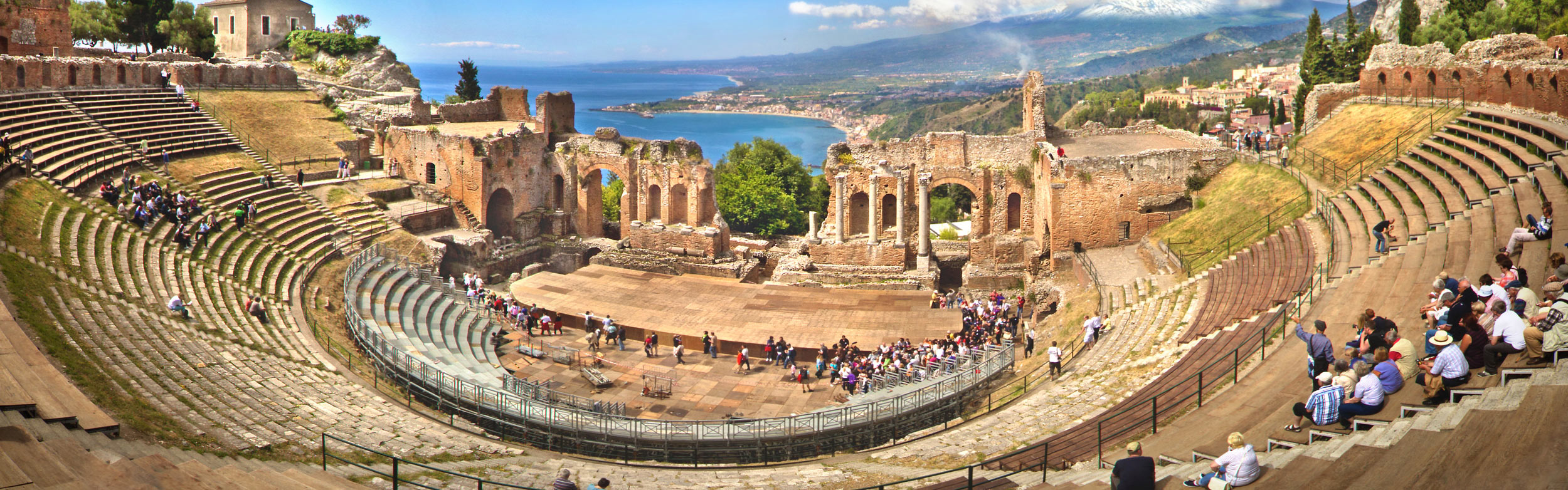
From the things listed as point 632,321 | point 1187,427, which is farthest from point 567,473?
point 632,321

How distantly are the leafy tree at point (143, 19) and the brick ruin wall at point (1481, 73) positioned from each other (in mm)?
50643

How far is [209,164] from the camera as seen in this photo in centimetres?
3284

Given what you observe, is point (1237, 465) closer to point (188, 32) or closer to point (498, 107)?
point (498, 107)

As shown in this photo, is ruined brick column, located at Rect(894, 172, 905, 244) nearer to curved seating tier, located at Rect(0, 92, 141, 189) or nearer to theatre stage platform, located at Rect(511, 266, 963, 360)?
theatre stage platform, located at Rect(511, 266, 963, 360)

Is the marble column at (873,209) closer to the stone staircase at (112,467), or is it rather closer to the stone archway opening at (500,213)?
the stone archway opening at (500,213)

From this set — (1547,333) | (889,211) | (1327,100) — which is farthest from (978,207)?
(1547,333)

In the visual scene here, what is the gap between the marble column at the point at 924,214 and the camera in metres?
36.3

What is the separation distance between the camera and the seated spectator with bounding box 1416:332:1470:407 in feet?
39.6

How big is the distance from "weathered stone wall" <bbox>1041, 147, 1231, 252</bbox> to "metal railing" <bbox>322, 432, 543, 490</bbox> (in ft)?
71.8

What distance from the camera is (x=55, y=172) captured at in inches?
1033

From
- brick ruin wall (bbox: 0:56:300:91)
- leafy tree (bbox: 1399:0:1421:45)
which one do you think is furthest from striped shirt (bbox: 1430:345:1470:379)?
leafy tree (bbox: 1399:0:1421:45)

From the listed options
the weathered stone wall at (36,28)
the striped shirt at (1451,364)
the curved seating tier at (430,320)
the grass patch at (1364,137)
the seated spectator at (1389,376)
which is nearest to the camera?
the striped shirt at (1451,364)

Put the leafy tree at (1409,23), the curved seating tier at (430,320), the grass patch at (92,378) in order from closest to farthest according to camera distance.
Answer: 1. the grass patch at (92,378)
2. the curved seating tier at (430,320)
3. the leafy tree at (1409,23)

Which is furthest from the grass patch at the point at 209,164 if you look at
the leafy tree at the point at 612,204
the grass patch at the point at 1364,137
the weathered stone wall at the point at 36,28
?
the grass patch at the point at 1364,137
